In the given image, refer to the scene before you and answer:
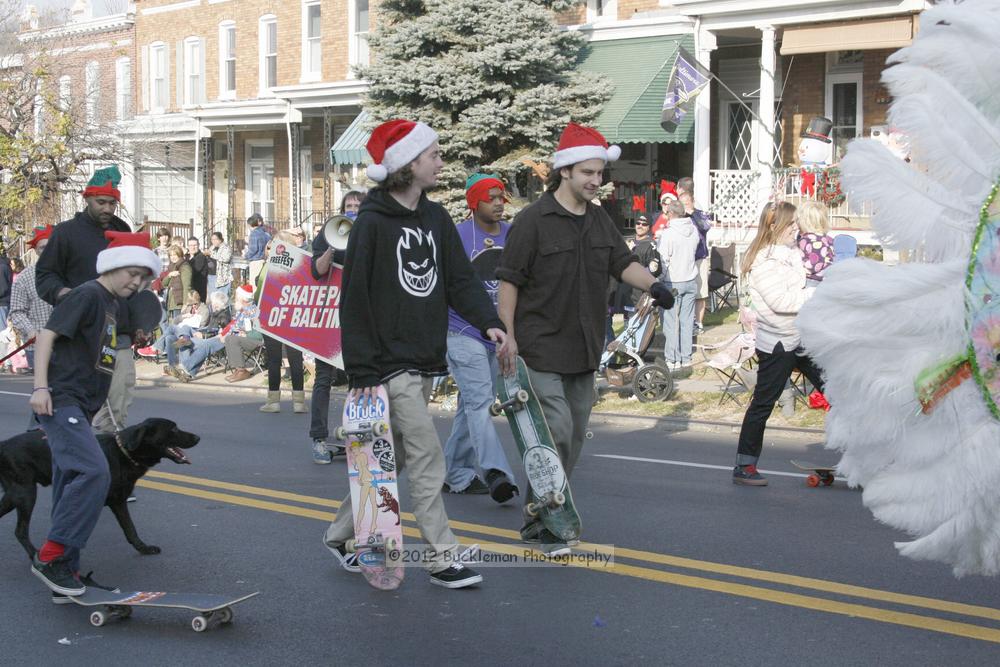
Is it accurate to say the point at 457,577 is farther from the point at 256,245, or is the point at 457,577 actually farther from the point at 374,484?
the point at 256,245

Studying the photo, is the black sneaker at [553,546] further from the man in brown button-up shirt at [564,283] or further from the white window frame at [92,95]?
the white window frame at [92,95]

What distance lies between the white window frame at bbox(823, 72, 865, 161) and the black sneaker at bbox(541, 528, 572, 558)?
1515cm

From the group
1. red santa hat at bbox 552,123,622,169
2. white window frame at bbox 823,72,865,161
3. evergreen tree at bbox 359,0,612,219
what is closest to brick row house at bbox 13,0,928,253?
white window frame at bbox 823,72,865,161

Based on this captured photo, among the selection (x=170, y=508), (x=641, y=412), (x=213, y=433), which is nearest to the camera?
(x=170, y=508)

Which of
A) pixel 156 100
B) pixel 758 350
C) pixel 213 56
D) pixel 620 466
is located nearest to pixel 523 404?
pixel 758 350

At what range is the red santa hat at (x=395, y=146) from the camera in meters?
5.70

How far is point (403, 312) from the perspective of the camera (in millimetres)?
5742

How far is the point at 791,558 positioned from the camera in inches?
250

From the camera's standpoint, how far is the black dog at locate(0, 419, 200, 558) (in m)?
6.48

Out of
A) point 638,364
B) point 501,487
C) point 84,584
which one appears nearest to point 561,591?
point 501,487

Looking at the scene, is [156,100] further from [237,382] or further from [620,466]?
[620,466]

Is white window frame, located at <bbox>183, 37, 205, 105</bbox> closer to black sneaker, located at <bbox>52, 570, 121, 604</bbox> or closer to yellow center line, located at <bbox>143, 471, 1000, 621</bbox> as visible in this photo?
yellow center line, located at <bbox>143, 471, 1000, 621</bbox>

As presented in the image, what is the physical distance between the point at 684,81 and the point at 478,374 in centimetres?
1260

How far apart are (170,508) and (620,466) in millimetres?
3478
